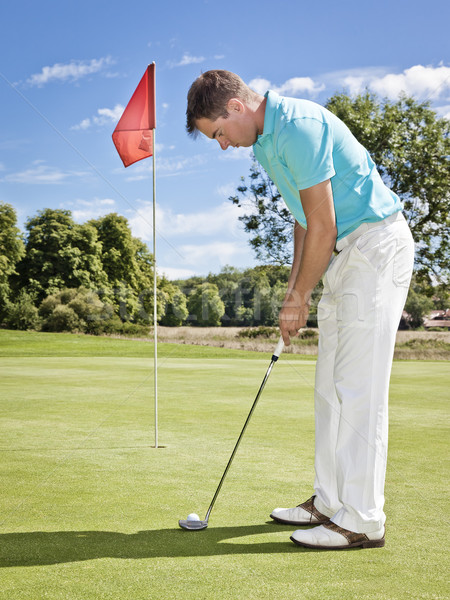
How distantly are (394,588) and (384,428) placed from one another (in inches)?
29.1

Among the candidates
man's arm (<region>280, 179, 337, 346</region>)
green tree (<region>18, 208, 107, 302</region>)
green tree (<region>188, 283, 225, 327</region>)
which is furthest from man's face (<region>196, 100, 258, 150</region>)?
green tree (<region>18, 208, 107, 302</region>)

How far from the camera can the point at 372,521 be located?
2385mm

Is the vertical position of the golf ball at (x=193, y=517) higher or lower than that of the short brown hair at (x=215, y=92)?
lower

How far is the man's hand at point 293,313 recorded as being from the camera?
2.61 m

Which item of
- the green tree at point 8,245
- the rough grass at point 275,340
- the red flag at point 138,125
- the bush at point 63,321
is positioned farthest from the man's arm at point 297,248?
the green tree at point 8,245

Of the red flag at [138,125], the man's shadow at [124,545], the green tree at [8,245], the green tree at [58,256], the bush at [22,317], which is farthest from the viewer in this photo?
the green tree at [58,256]

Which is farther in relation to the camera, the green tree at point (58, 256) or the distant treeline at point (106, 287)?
the green tree at point (58, 256)

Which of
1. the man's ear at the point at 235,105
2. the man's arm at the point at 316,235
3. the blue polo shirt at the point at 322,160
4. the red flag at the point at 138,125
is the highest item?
the red flag at the point at 138,125

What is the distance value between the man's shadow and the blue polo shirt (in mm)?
1302

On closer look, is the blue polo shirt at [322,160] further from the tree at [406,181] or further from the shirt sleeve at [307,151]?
the tree at [406,181]

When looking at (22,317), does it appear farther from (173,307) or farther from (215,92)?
(215,92)

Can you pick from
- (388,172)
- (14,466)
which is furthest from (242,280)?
(14,466)

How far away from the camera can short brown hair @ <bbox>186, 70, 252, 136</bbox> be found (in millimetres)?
2521

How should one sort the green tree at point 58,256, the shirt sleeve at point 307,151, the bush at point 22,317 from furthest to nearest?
the green tree at point 58,256 → the bush at point 22,317 → the shirt sleeve at point 307,151
